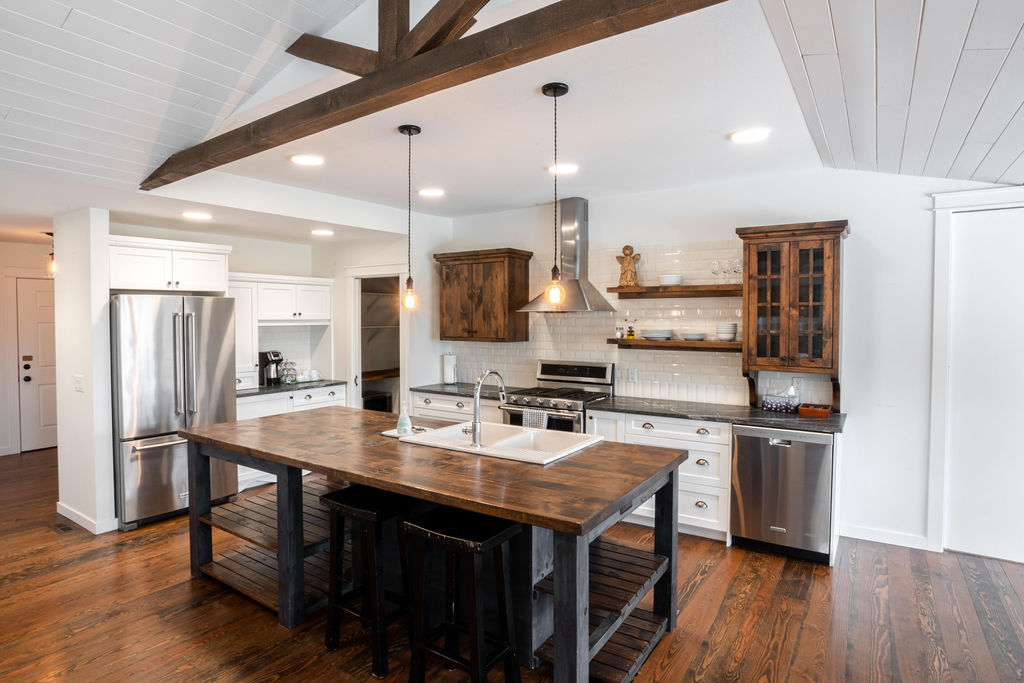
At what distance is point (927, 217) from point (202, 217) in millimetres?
5300

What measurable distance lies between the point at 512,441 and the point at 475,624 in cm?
105

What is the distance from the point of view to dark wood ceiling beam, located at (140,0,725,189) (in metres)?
1.60

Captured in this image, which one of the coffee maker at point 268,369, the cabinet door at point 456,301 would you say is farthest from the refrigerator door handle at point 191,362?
the cabinet door at point 456,301

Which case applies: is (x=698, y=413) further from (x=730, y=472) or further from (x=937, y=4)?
(x=937, y=4)

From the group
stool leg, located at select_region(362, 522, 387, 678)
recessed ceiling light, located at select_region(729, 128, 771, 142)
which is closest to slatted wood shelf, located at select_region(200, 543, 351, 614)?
stool leg, located at select_region(362, 522, 387, 678)

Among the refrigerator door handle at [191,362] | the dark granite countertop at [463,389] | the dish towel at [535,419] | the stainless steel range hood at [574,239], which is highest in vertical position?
the stainless steel range hood at [574,239]

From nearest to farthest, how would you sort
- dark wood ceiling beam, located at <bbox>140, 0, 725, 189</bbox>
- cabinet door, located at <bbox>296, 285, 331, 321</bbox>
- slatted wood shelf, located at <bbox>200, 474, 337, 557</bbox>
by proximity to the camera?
1. dark wood ceiling beam, located at <bbox>140, 0, 725, 189</bbox>
2. slatted wood shelf, located at <bbox>200, 474, 337, 557</bbox>
3. cabinet door, located at <bbox>296, 285, 331, 321</bbox>

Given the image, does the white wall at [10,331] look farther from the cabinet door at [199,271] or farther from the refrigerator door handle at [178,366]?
the refrigerator door handle at [178,366]

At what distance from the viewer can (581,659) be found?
205cm

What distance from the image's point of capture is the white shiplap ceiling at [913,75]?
1718 mm

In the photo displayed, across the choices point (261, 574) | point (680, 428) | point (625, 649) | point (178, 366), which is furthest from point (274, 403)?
point (625, 649)

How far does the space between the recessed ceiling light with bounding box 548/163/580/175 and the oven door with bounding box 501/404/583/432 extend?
1.78 m

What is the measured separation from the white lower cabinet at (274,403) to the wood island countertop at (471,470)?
179 cm

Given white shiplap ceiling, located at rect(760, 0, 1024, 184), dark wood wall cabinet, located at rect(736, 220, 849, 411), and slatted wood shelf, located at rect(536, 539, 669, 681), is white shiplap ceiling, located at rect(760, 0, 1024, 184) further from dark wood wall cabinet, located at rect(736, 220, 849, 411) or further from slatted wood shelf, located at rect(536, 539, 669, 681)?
slatted wood shelf, located at rect(536, 539, 669, 681)
